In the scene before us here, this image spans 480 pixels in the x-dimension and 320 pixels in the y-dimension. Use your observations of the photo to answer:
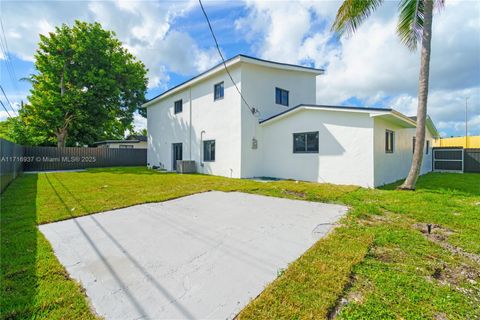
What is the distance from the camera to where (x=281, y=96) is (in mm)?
12828

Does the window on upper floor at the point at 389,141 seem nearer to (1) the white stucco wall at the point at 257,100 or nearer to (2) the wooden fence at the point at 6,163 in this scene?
(1) the white stucco wall at the point at 257,100

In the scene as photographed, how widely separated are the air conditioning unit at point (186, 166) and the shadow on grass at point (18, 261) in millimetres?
8340

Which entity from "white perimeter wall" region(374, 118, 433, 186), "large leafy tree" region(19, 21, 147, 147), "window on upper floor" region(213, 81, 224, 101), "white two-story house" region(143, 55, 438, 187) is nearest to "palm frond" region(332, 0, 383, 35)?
"white two-story house" region(143, 55, 438, 187)

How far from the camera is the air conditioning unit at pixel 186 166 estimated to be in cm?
1348

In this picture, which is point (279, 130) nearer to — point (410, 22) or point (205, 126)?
point (205, 126)

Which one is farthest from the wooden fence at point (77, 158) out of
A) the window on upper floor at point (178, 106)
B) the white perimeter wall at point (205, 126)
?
the window on upper floor at point (178, 106)

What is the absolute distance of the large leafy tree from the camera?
17578mm

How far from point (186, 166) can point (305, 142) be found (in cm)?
727

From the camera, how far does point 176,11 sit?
700cm

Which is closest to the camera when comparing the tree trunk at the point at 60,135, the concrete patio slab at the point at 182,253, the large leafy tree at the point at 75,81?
the concrete patio slab at the point at 182,253

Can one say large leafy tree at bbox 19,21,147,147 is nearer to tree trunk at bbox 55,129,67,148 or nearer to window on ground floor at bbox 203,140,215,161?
tree trunk at bbox 55,129,67,148

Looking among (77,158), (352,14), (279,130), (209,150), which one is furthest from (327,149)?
(77,158)

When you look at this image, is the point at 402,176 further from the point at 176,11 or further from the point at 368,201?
the point at 176,11

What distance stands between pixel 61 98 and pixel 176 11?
15798 millimetres
